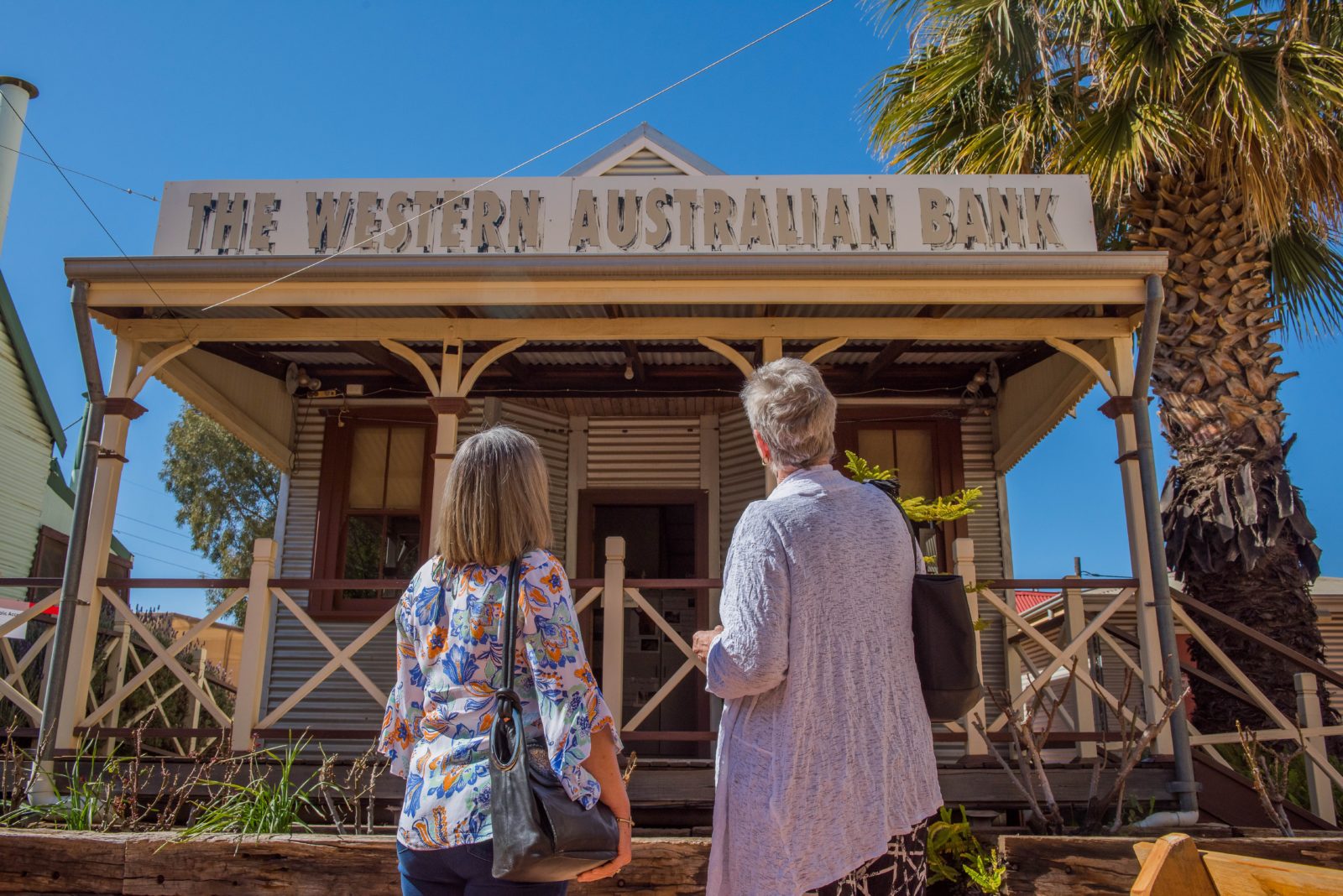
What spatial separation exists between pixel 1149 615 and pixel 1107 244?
19.7ft

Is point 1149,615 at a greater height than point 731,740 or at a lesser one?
greater

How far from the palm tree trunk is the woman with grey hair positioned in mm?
6507

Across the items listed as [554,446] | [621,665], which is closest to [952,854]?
[621,665]

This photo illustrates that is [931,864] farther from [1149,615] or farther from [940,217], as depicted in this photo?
[940,217]

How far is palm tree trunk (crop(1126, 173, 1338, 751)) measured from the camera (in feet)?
26.1

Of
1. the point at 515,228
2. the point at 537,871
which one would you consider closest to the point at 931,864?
the point at 537,871

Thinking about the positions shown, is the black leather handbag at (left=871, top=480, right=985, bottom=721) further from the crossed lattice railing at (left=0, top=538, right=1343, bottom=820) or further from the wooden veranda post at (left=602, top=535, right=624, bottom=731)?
the wooden veranda post at (left=602, top=535, right=624, bottom=731)

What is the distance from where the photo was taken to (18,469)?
599 inches

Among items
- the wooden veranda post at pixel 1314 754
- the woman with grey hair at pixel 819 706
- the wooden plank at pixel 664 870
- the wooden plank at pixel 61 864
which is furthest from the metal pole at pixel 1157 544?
the wooden plank at pixel 61 864

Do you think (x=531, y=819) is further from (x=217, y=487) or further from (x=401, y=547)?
(x=217, y=487)

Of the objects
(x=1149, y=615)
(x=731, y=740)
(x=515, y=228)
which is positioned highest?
(x=515, y=228)

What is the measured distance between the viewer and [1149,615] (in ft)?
19.4

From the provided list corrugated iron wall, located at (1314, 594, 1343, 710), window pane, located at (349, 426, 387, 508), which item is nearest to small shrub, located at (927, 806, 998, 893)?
window pane, located at (349, 426, 387, 508)

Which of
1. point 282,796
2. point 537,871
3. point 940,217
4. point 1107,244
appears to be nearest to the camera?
point 537,871
